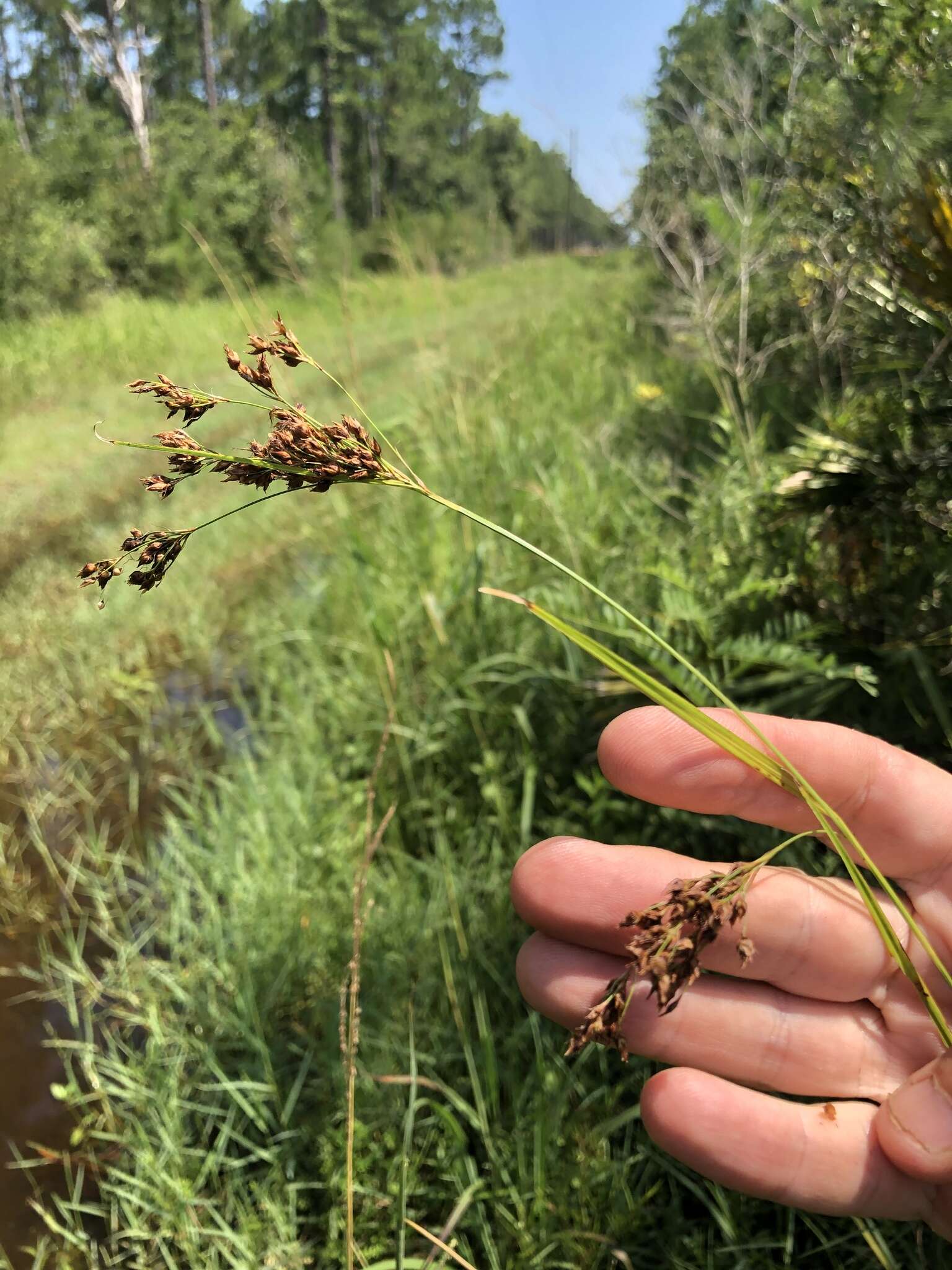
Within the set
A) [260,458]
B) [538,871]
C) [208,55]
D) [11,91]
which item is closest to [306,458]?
[260,458]

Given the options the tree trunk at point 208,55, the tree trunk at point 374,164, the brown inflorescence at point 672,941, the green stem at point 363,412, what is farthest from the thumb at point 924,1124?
the tree trunk at point 374,164

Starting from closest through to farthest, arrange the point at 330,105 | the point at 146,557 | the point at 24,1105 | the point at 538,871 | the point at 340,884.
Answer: the point at 146,557 → the point at 538,871 → the point at 24,1105 → the point at 340,884 → the point at 330,105

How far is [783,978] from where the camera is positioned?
43.9 inches

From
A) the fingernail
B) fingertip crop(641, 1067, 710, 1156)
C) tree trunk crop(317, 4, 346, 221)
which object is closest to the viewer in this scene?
the fingernail

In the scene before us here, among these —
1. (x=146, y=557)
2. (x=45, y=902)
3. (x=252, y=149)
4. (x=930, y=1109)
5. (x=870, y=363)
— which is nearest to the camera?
(x=146, y=557)

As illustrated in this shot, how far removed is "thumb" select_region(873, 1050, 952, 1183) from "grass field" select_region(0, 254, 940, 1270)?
0.33 metres

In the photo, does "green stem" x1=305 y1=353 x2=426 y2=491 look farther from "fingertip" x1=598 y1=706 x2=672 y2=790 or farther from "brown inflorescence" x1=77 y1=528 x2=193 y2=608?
"fingertip" x1=598 y1=706 x2=672 y2=790

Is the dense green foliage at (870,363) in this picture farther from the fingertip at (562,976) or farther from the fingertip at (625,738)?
the fingertip at (562,976)

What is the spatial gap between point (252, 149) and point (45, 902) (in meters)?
18.9

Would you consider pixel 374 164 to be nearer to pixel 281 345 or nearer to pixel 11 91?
pixel 11 91

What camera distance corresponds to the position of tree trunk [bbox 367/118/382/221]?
26938mm

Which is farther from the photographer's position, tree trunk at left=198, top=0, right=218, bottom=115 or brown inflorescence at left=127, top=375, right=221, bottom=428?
tree trunk at left=198, top=0, right=218, bottom=115

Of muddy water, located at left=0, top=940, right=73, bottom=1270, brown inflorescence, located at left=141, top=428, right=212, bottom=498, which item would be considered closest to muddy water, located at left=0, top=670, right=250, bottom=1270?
muddy water, located at left=0, top=940, right=73, bottom=1270

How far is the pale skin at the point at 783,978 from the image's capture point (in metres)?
1.02
